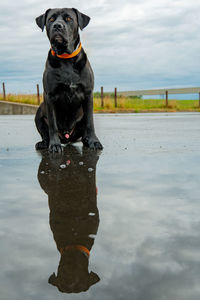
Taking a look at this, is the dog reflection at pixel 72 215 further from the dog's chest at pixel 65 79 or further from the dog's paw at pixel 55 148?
the dog's chest at pixel 65 79

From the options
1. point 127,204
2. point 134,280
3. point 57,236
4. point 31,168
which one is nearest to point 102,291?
point 134,280

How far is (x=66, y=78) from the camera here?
3.76m

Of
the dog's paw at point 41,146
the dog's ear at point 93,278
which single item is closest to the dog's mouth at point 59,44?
the dog's paw at point 41,146

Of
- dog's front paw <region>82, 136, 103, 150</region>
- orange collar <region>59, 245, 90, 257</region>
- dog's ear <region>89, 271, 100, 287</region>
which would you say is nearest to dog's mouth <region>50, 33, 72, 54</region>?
dog's front paw <region>82, 136, 103, 150</region>

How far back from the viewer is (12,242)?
4.22ft

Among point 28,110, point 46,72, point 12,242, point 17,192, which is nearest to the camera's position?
point 12,242

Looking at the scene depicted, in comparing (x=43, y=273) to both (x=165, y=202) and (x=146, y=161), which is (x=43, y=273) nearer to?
(x=165, y=202)

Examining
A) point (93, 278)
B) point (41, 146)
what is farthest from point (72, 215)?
point (41, 146)

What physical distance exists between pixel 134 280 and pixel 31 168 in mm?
1993

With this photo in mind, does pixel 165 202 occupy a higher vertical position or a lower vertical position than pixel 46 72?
lower

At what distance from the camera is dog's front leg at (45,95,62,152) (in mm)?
3859

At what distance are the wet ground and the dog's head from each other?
1460 millimetres

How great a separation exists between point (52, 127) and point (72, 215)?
7.94 feet

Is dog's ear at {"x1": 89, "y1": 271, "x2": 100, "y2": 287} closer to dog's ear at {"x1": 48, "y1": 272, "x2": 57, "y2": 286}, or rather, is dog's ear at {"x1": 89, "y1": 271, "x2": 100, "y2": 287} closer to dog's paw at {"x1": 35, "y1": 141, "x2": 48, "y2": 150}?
dog's ear at {"x1": 48, "y1": 272, "x2": 57, "y2": 286}
